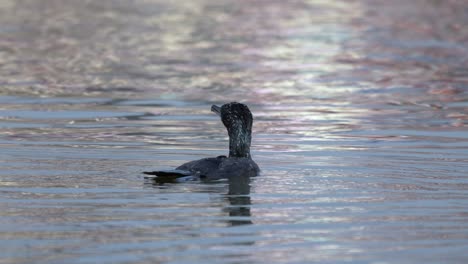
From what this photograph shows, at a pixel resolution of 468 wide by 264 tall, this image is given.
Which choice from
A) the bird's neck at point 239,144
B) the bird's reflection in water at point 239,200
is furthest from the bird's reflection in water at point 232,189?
the bird's neck at point 239,144

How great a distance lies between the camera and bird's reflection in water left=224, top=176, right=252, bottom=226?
1077 cm

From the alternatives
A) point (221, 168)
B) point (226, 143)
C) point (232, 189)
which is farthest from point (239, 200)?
point (226, 143)

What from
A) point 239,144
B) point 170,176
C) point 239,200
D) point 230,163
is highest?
point 239,144

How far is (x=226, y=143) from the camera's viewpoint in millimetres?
16562

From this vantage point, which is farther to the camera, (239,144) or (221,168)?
(239,144)

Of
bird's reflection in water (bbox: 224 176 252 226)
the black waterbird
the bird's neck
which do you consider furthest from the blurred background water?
the bird's neck

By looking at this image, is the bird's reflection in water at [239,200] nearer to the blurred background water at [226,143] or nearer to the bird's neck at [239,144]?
the blurred background water at [226,143]

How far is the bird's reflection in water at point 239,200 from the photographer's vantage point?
35.3 ft

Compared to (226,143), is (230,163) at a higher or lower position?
lower

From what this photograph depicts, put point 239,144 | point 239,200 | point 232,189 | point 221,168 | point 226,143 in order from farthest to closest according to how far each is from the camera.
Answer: point 226,143
point 239,144
point 221,168
point 232,189
point 239,200

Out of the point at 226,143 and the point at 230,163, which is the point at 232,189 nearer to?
the point at 230,163

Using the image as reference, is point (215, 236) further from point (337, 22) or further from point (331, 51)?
point (337, 22)

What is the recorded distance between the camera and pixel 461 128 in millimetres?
18266

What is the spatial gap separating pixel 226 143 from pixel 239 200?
4.82 metres
